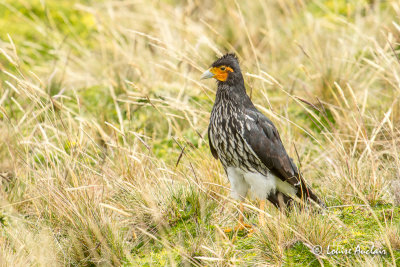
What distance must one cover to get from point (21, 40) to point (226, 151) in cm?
514

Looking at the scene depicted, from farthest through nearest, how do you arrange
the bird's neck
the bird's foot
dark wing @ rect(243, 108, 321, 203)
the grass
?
1. the bird's neck
2. dark wing @ rect(243, 108, 321, 203)
3. the bird's foot
4. the grass

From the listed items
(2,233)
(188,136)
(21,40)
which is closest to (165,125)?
(188,136)

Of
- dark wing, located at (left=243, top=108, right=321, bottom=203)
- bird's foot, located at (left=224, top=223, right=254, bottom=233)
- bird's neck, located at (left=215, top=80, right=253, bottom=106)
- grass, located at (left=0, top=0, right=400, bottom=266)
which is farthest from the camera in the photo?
bird's neck, located at (left=215, top=80, right=253, bottom=106)

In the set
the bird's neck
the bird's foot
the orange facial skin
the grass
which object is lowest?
the bird's foot

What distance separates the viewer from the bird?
12.4 ft

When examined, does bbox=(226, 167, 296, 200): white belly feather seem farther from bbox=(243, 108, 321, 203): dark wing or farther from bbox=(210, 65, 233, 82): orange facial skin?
bbox=(210, 65, 233, 82): orange facial skin

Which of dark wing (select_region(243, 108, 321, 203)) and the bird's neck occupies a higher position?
the bird's neck

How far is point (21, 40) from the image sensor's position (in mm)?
7754

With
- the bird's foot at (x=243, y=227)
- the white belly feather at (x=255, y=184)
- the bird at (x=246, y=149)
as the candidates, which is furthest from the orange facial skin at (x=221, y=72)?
the bird's foot at (x=243, y=227)

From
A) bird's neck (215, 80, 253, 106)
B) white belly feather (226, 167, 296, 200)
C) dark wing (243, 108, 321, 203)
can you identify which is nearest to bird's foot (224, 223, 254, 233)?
white belly feather (226, 167, 296, 200)

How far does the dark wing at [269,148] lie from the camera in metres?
3.78

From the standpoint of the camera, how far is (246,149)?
3.78 meters

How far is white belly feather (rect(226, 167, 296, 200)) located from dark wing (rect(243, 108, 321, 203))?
0.07 m

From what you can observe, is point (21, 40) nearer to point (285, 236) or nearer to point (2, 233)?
point (2, 233)
